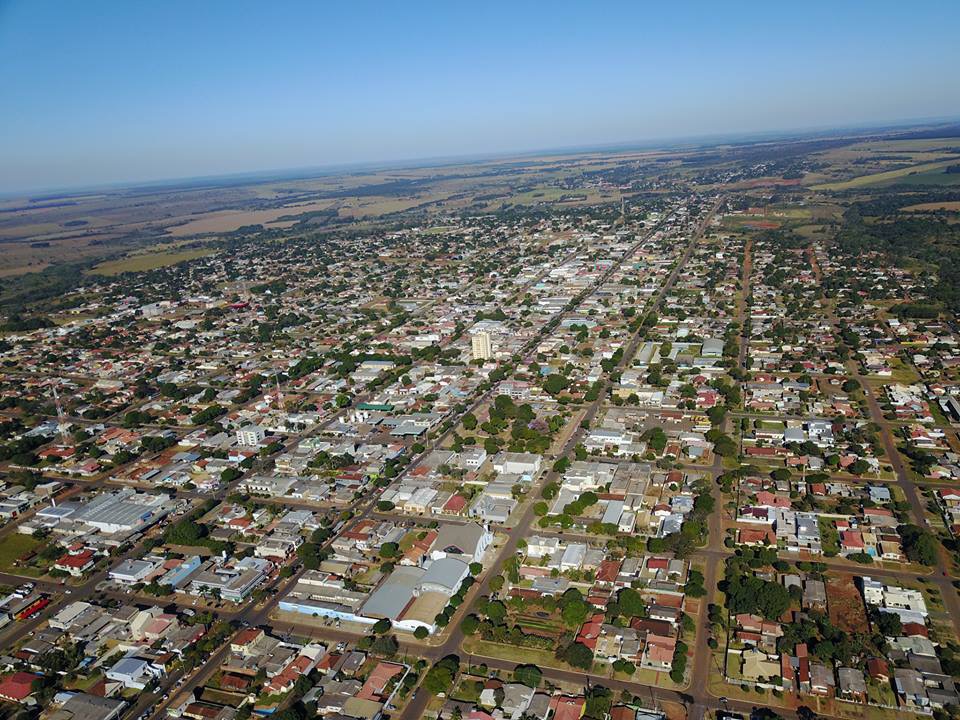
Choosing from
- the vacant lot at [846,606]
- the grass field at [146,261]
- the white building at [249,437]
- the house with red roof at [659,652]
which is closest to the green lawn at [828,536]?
the vacant lot at [846,606]

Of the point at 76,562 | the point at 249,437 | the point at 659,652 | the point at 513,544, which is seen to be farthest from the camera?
the point at 249,437

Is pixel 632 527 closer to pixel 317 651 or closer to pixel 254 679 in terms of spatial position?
pixel 317 651

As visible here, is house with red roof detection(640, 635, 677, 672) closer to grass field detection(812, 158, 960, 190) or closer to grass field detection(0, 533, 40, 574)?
grass field detection(0, 533, 40, 574)

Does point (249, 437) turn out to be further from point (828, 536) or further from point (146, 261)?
point (146, 261)

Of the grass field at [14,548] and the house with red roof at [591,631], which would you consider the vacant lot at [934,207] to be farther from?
the grass field at [14,548]

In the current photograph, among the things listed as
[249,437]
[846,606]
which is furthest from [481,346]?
[846,606]

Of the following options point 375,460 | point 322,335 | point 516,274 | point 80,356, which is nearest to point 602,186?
point 516,274
